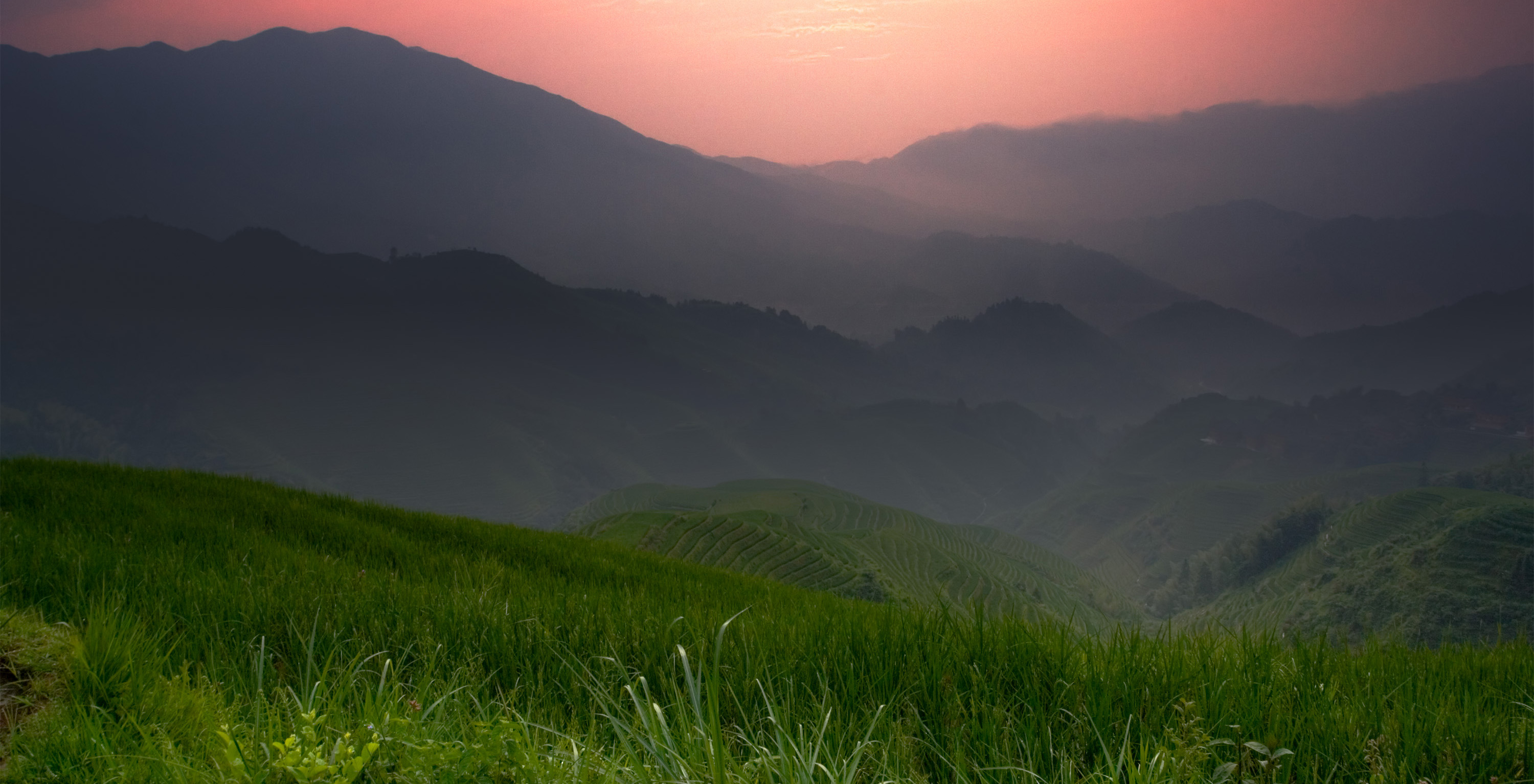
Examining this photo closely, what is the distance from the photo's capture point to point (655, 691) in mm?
3078

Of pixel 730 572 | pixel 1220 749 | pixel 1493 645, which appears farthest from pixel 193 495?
pixel 1493 645

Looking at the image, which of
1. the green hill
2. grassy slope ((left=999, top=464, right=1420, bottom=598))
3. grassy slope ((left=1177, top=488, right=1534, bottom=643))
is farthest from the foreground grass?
grassy slope ((left=999, top=464, right=1420, bottom=598))

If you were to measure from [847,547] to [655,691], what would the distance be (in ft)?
227

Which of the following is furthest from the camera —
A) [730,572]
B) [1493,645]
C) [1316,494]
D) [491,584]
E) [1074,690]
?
[1316,494]

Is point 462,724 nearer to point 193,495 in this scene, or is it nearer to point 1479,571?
point 193,495

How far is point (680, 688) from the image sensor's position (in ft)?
9.98

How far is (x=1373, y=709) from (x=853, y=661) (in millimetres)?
1904

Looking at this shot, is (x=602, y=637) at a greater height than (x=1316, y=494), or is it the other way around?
(x=602, y=637)

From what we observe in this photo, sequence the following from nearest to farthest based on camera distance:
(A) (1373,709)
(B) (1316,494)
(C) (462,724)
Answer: (C) (462,724), (A) (1373,709), (B) (1316,494)

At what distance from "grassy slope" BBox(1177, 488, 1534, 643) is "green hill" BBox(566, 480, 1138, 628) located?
1646cm

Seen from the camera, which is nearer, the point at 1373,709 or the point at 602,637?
the point at 1373,709

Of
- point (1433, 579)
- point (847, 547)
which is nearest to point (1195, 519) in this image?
point (1433, 579)

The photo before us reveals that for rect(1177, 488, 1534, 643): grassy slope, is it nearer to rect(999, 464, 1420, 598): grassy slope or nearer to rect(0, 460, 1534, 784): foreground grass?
rect(0, 460, 1534, 784): foreground grass

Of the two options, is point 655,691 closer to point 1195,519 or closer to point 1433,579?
point 1433,579
